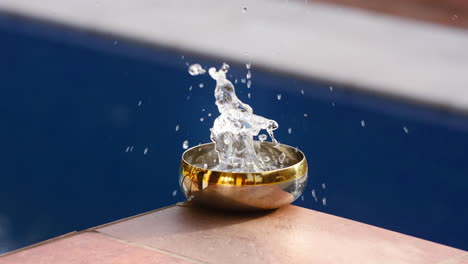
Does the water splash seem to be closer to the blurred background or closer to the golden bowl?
the golden bowl

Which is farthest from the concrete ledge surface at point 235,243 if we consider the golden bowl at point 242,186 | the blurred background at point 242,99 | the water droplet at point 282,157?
the blurred background at point 242,99

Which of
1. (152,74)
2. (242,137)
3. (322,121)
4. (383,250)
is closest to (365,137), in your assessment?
(322,121)

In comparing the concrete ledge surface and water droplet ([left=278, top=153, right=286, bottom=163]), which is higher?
water droplet ([left=278, top=153, right=286, bottom=163])

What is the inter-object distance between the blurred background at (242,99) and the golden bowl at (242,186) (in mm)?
1065

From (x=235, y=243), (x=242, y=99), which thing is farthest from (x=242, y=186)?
(x=242, y=99)

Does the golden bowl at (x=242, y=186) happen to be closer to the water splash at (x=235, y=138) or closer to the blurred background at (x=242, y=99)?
the water splash at (x=235, y=138)

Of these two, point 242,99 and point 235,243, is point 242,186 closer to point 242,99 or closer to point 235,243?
point 235,243

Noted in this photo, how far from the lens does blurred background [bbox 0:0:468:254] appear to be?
2.53m

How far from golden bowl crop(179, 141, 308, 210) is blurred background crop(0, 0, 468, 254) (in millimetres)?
1065

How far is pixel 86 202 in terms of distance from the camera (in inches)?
103

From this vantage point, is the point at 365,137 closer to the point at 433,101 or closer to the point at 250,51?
the point at 433,101

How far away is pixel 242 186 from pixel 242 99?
172cm

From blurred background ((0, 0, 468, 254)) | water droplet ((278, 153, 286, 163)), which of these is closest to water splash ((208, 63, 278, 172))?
water droplet ((278, 153, 286, 163))

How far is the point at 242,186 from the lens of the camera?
135 centimetres
